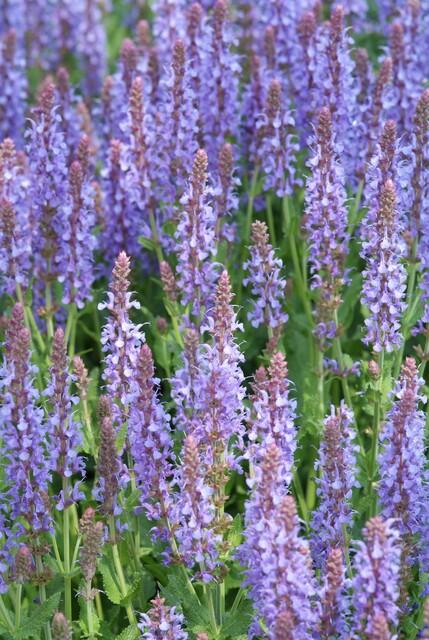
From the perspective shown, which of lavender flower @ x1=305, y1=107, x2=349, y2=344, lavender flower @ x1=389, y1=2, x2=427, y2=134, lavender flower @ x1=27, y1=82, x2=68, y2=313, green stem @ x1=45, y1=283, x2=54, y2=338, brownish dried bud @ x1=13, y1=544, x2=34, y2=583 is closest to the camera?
brownish dried bud @ x1=13, y1=544, x2=34, y2=583

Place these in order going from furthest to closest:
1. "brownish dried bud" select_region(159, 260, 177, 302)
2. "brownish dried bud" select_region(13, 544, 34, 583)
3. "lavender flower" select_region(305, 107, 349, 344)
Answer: "brownish dried bud" select_region(159, 260, 177, 302), "lavender flower" select_region(305, 107, 349, 344), "brownish dried bud" select_region(13, 544, 34, 583)

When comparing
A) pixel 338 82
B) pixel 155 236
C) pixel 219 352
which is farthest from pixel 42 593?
pixel 338 82

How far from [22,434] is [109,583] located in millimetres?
1017

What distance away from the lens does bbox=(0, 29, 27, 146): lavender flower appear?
390 inches

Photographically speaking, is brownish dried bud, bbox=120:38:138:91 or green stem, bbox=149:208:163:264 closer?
green stem, bbox=149:208:163:264

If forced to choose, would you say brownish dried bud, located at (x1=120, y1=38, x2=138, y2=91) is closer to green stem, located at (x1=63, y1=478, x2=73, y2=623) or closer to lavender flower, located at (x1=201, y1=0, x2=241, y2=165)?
lavender flower, located at (x1=201, y1=0, x2=241, y2=165)

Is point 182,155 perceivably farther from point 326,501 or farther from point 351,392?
point 326,501

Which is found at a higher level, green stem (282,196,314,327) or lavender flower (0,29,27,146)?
lavender flower (0,29,27,146)

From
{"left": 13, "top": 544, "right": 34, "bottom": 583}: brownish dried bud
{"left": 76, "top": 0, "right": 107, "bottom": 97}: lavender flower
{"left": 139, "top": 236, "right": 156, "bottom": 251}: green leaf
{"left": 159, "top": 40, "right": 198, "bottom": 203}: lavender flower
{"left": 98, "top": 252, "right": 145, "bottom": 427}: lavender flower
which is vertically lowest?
{"left": 13, "top": 544, "right": 34, "bottom": 583}: brownish dried bud

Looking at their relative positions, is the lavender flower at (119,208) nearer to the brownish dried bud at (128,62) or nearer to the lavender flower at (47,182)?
the lavender flower at (47,182)

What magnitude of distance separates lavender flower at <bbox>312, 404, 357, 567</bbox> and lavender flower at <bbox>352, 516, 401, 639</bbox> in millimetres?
748

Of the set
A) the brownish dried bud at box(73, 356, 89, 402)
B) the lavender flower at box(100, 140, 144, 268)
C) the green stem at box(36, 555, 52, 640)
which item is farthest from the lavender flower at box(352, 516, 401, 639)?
the lavender flower at box(100, 140, 144, 268)

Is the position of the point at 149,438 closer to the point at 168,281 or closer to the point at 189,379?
the point at 189,379

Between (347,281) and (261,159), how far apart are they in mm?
1298
